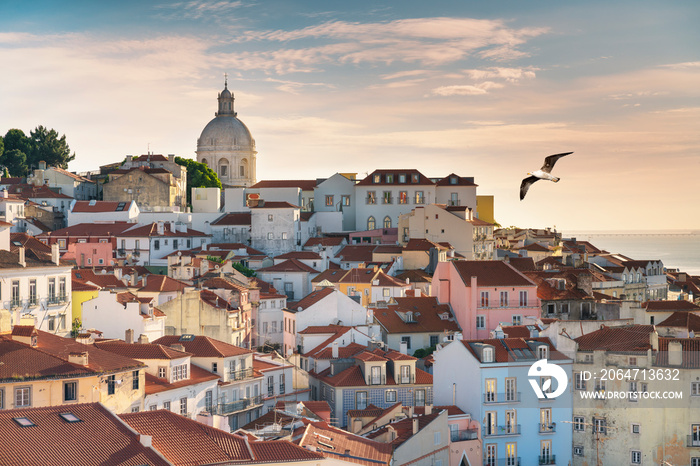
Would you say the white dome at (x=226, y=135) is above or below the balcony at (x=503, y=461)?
above

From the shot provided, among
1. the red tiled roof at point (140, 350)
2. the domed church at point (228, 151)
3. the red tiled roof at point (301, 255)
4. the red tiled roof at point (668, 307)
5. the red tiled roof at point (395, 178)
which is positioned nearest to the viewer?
the red tiled roof at point (140, 350)

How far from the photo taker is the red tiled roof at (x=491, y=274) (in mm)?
Result: 52344

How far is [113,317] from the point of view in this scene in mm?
42438

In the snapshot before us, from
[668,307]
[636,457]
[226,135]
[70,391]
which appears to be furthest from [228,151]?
[70,391]

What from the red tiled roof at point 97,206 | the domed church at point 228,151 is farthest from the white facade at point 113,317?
the domed church at point 228,151

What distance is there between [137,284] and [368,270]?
14463 mm

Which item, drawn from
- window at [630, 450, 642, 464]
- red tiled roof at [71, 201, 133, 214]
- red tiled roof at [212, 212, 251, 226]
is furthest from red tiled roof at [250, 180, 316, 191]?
window at [630, 450, 642, 464]

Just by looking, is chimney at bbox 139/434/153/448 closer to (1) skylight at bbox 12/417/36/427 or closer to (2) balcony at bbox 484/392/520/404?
(1) skylight at bbox 12/417/36/427

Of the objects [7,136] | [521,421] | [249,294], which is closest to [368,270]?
[249,294]

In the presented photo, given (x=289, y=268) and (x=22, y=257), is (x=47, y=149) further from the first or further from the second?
(x=22, y=257)

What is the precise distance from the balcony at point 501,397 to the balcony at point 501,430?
896mm

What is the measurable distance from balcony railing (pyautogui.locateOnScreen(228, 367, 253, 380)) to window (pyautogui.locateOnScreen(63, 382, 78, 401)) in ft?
30.1

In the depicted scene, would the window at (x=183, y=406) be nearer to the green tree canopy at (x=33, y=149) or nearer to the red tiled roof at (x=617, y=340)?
the red tiled roof at (x=617, y=340)

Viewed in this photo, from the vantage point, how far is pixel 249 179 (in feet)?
352
